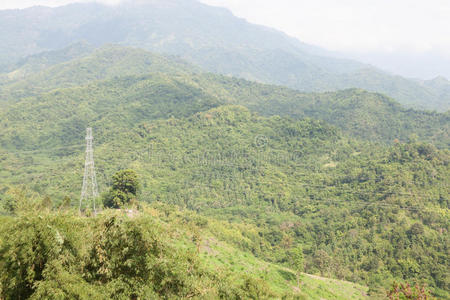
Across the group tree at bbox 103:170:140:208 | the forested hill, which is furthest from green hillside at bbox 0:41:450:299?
tree at bbox 103:170:140:208

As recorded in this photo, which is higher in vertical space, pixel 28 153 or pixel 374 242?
pixel 374 242

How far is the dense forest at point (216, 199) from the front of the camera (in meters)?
13.6

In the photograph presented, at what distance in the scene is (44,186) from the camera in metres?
74.1

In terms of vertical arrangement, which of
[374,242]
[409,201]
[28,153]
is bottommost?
[28,153]

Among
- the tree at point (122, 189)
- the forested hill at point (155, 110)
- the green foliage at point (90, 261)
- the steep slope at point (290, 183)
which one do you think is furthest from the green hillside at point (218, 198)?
the tree at point (122, 189)

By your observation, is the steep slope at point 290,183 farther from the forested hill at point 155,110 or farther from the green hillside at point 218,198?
the forested hill at point 155,110

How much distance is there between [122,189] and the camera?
4241cm

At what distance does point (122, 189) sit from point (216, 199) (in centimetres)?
4671

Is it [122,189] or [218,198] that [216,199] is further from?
[122,189]

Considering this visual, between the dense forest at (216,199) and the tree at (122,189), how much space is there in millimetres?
231

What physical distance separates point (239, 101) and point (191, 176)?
11483 centimetres

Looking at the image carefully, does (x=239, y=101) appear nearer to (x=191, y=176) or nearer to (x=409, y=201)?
(x=191, y=176)

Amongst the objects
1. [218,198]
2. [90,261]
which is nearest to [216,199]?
[218,198]

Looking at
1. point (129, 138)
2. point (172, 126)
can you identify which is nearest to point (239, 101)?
point (172, 126)
